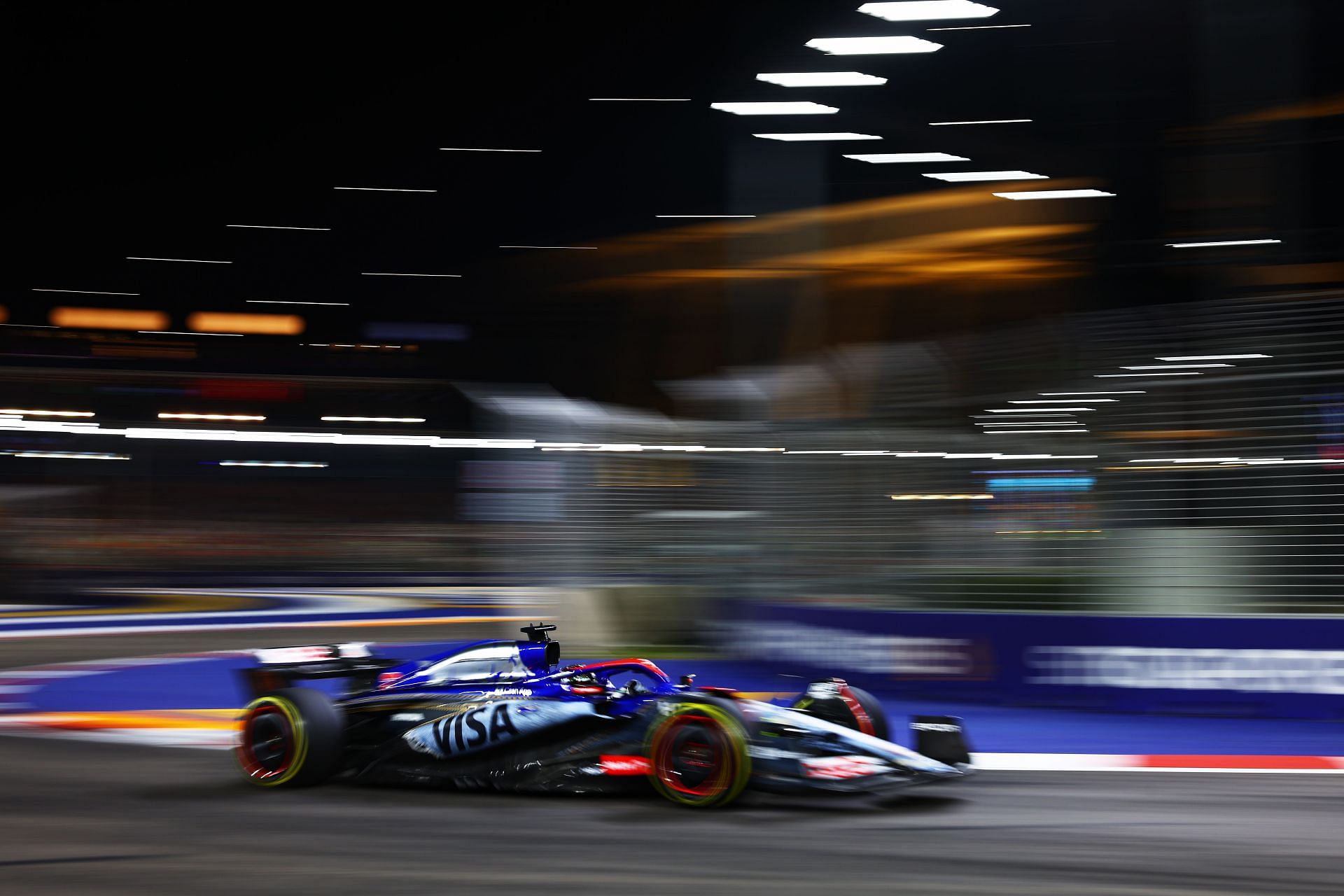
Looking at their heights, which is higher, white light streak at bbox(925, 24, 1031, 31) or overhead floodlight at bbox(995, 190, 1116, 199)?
white light streak at bbox(925, 24, 1031, 31)

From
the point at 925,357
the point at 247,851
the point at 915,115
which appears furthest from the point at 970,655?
the point at 915,115

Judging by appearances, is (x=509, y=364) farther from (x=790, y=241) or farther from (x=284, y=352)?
(x=790, y=241)

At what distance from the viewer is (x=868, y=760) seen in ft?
20.2

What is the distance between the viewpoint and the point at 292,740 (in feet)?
22.2

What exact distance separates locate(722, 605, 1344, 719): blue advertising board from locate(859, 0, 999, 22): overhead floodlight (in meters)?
6.25

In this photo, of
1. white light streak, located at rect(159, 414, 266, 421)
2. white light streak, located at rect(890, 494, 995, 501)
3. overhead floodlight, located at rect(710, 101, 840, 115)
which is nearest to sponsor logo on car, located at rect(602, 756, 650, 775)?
white light streak, located at rect(890, 494, 995, 501)

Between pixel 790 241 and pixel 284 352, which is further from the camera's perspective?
pixel 284 352

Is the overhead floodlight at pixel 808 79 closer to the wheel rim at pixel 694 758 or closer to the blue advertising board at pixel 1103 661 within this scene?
the blue advertising board at pixel 1103 661

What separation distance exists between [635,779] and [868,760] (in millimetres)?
1030

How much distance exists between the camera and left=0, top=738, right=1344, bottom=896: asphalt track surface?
193 inches

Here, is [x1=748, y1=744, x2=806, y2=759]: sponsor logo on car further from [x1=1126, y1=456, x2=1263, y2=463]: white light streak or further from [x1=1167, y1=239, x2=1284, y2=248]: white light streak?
[x1=1167, y1=239, x2=1284, y2=248]: white light streak

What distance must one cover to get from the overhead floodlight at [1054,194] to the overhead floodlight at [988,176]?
0.25m

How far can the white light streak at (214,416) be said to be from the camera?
45531 mm

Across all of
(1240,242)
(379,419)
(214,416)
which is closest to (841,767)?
(1240,242)
